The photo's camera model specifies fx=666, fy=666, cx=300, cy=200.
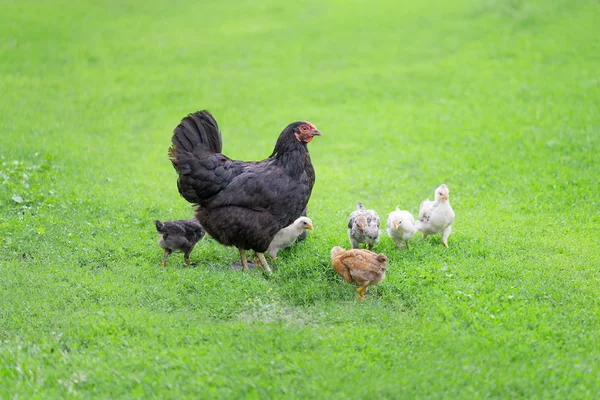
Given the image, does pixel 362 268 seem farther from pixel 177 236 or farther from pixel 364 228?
pixel 177 236

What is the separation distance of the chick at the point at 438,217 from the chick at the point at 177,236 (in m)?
2.90

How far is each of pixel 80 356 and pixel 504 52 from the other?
620 inches

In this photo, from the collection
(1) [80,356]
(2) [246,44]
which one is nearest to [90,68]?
(2) [246,44]

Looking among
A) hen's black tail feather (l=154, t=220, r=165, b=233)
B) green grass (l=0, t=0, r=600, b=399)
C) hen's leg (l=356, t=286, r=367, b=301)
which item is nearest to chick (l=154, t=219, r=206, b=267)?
hen's black tail feather (l=154, t=220, r=165, b=233)

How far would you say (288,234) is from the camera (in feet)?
28.0

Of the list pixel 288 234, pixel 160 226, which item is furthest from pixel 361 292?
pixel 160 226

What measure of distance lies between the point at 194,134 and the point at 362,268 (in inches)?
103

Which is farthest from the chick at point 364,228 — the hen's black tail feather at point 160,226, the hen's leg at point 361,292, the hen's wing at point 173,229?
the hen's black tail feather at point 160,226

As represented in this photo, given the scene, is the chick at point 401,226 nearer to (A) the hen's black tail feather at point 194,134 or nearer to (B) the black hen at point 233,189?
(B) the black hen at point 233,189

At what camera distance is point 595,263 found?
796 centimetres

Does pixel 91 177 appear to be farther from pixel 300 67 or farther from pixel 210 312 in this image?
pixel 300 67

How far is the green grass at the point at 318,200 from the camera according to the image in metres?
5.82

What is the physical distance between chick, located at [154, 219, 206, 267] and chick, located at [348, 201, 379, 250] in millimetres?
1961

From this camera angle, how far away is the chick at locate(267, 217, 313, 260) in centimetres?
Result: 850
